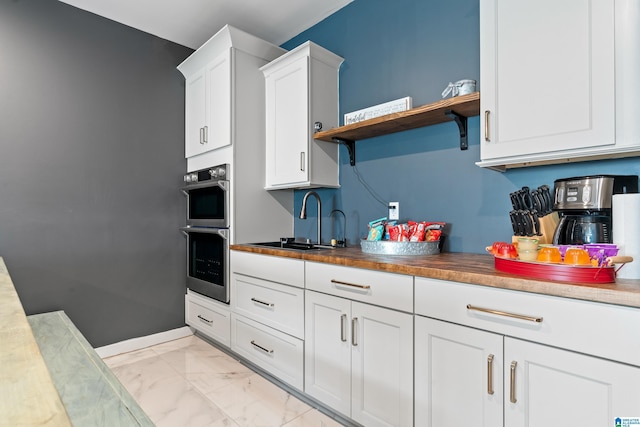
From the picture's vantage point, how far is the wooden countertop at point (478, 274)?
99 cm

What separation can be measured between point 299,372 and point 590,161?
5.81 feet

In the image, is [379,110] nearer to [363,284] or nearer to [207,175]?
[363,284]

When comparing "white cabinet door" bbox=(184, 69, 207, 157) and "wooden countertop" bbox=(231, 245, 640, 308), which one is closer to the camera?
"wooden countertop" bbox=(231, 245, 640, 308)

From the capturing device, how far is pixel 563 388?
3.51 ft

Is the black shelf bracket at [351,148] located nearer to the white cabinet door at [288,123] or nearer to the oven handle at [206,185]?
the white cabinet door at [288,123]

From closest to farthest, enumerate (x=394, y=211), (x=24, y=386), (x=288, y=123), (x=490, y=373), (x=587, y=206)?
1. (x=24, y=386)
2. (x=490, y=373)
3. (x=587, y=206)
4. (x=394, y=211)
5. (x=288, y=123)

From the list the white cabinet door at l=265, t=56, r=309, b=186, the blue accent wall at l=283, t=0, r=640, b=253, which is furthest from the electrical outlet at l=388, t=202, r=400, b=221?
the white cabinet door at l=265, t=56, r=309, b=186

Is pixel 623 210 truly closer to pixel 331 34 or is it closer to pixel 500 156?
pixel 500 156

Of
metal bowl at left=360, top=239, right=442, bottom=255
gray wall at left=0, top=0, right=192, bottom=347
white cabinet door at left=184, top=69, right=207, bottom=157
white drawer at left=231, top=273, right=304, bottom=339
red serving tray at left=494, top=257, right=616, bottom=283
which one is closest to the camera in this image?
red serving tray at left=494, top=257, right=616, bottom=283

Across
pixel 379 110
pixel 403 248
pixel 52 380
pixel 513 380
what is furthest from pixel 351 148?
pixel 52 380

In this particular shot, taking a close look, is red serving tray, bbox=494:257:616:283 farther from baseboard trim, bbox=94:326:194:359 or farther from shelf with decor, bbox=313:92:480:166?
baseboard trim, bbox=94:326:194:359

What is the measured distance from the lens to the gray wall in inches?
94.8

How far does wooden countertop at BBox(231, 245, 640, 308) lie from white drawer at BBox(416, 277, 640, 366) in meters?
0.02

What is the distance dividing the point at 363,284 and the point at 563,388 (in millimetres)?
805
